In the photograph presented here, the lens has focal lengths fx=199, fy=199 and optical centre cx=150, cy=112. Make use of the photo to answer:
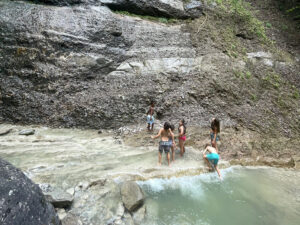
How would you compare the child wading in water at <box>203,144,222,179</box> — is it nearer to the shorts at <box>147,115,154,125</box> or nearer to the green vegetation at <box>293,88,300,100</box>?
the shorts at <box>147,115,154,125</box>

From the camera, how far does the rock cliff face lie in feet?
31.1

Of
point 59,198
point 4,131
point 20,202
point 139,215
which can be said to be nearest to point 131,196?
point 139,215

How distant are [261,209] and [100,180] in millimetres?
4116

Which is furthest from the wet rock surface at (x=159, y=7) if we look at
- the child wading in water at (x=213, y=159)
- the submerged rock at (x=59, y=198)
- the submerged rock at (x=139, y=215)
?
the submerged rock at (x=139, y=215)

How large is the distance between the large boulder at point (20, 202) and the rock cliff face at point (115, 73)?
6.33 metres

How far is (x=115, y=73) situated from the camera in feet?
35.9

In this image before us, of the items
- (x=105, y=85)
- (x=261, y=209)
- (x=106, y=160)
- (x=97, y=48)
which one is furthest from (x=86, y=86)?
(x=261, y=209)

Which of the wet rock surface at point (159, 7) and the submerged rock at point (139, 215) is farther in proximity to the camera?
the wet rock surface at point (159, 7)

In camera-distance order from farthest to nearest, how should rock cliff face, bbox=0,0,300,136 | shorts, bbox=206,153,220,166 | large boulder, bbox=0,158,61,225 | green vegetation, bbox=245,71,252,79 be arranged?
1. green vegetation, bbox=245,71,252,79
2. rock cliff face, bbox=0,0,300,136
3. shorts, bbox=206,153,220,166
4. large boulder, bbox=0,158,61,225

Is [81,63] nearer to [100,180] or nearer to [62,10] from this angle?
[62,10]

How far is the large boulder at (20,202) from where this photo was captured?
2.59m

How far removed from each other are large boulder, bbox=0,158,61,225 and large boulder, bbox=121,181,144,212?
1581 millimetres

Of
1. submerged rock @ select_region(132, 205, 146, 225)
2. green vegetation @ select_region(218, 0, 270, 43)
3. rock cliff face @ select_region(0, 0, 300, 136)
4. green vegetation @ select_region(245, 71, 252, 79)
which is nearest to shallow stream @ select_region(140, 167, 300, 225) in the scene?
submerged rock @ select_region(132, 205, 146, 225)

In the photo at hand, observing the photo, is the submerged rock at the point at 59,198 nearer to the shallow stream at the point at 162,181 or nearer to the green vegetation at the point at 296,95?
the shallow stream at the point at 162,181
